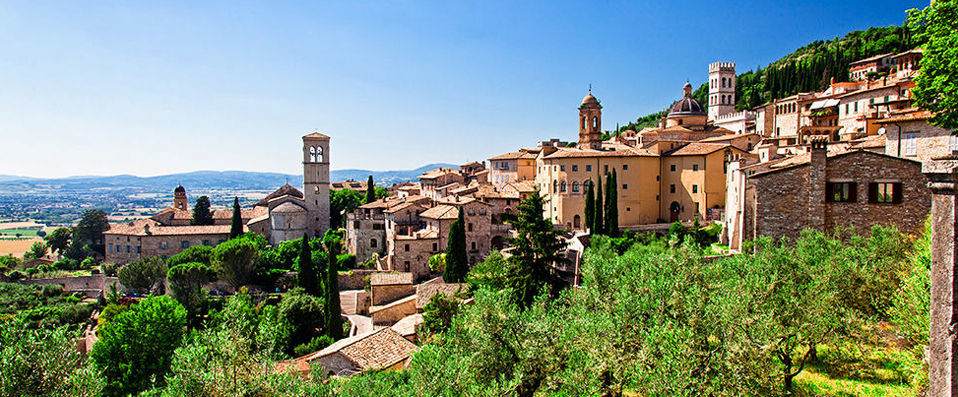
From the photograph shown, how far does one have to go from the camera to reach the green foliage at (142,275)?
45.6 meters

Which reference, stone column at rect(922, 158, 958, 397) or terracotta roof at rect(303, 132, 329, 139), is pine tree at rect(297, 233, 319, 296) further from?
stone column at rect(922, 158, 958, 397)

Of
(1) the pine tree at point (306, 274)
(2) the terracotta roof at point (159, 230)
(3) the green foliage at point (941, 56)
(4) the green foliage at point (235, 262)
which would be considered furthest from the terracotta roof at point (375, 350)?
(2) the terracotta roof at point (159, 230)

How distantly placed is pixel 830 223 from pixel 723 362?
1681 centimetres

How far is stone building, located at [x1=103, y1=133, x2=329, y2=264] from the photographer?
5506 cm

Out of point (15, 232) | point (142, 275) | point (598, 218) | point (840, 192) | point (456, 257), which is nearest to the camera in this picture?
point (840, 192)

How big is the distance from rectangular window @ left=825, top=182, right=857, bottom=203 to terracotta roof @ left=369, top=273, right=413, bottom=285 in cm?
2446

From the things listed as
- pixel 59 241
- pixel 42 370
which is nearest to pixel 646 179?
pixel 42 370

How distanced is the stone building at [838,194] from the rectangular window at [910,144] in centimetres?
160

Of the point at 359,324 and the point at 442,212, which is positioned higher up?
the point at 442,212

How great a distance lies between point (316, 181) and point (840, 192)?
161ft

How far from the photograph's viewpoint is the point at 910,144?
23.4m

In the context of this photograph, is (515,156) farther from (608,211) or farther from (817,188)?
(817,188)

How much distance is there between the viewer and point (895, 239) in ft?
57.6

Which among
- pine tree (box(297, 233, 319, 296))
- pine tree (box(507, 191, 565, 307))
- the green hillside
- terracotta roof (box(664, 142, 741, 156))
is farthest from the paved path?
the green hillside
